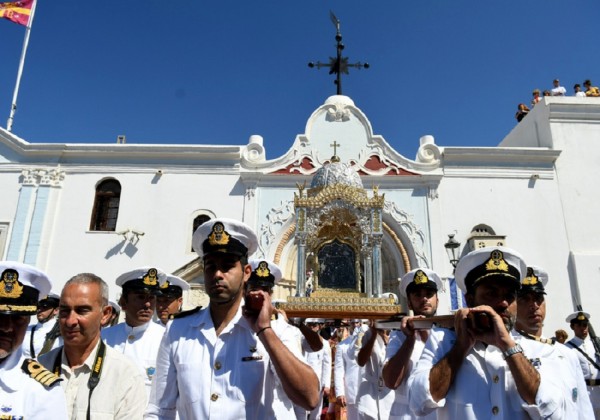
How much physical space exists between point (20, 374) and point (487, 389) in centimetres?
219

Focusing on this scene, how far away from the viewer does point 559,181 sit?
45.2 feet

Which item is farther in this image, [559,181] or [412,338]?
[559,181]

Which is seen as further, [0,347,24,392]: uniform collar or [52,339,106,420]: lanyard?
[52,339,106,420]: lanyard

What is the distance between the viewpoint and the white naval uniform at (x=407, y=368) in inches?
136

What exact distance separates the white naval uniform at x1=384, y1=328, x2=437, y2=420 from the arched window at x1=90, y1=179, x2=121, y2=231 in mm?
12249

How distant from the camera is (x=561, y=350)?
2.30 meters

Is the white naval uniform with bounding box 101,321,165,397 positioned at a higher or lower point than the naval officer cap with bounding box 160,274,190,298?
lower

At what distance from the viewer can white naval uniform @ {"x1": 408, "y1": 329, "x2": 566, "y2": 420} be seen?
1.91 meters

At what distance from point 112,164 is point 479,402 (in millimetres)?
14540

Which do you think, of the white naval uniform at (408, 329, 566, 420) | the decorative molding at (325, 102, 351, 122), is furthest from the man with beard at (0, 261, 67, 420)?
the decorative molding at (325, 102, 351, 122)

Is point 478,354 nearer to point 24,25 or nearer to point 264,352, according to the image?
point 264,352

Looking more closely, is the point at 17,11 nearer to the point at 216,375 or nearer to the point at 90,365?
the point at 90,365

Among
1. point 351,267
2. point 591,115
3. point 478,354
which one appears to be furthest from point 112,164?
point 591,115

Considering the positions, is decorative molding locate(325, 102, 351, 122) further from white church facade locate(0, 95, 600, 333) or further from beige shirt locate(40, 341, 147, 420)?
beige shirt locate(40, 341, 147, 420)
